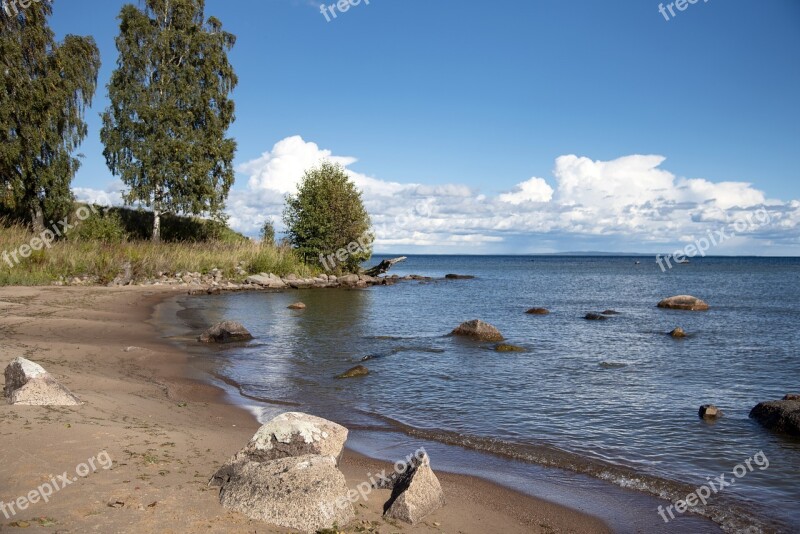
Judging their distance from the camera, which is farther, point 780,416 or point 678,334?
point 678,334

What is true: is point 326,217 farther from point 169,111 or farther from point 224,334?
point 224,334

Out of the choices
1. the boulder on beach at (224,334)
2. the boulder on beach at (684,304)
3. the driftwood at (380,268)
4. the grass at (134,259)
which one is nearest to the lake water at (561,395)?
the boulder on beach at (224,334)

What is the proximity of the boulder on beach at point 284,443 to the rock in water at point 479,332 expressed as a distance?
49.1 ft

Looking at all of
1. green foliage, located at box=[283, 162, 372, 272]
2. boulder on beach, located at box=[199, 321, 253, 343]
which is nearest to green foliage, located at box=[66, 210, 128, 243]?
green foliage, located at box=[283, 162, 372, 272]

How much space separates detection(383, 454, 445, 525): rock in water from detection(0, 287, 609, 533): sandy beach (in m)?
0.12

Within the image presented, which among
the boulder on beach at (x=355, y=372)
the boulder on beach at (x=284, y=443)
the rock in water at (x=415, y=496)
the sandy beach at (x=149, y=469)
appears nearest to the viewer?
the sandy beach at (x=149, y=469)

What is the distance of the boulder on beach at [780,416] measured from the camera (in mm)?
10391

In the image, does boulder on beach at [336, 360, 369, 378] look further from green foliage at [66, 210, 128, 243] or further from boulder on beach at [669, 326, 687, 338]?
green foliage at [66, 210, 128, 243]

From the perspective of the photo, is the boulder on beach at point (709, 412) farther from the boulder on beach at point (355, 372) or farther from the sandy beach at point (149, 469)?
the boulder on beach at point (355, 372)

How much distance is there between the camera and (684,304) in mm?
35656

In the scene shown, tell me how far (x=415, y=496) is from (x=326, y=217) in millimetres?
44709

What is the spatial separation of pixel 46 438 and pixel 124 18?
43.8 meters

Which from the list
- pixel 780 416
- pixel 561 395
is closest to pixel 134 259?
pixel 561 395

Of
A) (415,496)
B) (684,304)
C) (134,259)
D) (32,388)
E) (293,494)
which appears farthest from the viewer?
(134,259)
